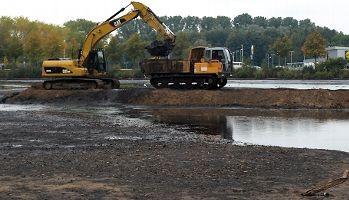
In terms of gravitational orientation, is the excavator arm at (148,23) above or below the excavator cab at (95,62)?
above

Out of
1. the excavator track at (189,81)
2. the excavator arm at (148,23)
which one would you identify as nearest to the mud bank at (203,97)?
the excavator track at (189,81)

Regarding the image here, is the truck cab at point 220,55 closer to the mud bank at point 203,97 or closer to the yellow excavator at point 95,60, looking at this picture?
the yellow excavator at point 95,60

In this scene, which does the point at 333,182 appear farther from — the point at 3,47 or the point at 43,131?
the point at 3,47

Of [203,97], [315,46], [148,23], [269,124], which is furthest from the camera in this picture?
[315,46]

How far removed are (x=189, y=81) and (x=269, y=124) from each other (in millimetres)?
12126

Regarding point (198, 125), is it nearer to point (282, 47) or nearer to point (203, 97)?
point (203, 97)

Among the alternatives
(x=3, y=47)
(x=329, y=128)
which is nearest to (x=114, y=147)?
(x=329, y=128)

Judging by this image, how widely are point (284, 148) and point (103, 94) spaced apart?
1837cm

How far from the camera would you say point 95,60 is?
1331 inches

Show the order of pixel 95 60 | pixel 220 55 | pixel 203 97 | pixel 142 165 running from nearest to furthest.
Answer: pixel 142 165 < pixel 203 97 < pixel 220 55 < pixel 95 60

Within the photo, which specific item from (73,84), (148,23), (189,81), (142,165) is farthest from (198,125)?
(73,84)

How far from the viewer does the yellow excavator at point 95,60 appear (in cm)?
3175

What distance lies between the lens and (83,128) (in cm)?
1781

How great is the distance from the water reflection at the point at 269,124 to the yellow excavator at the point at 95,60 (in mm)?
6804
